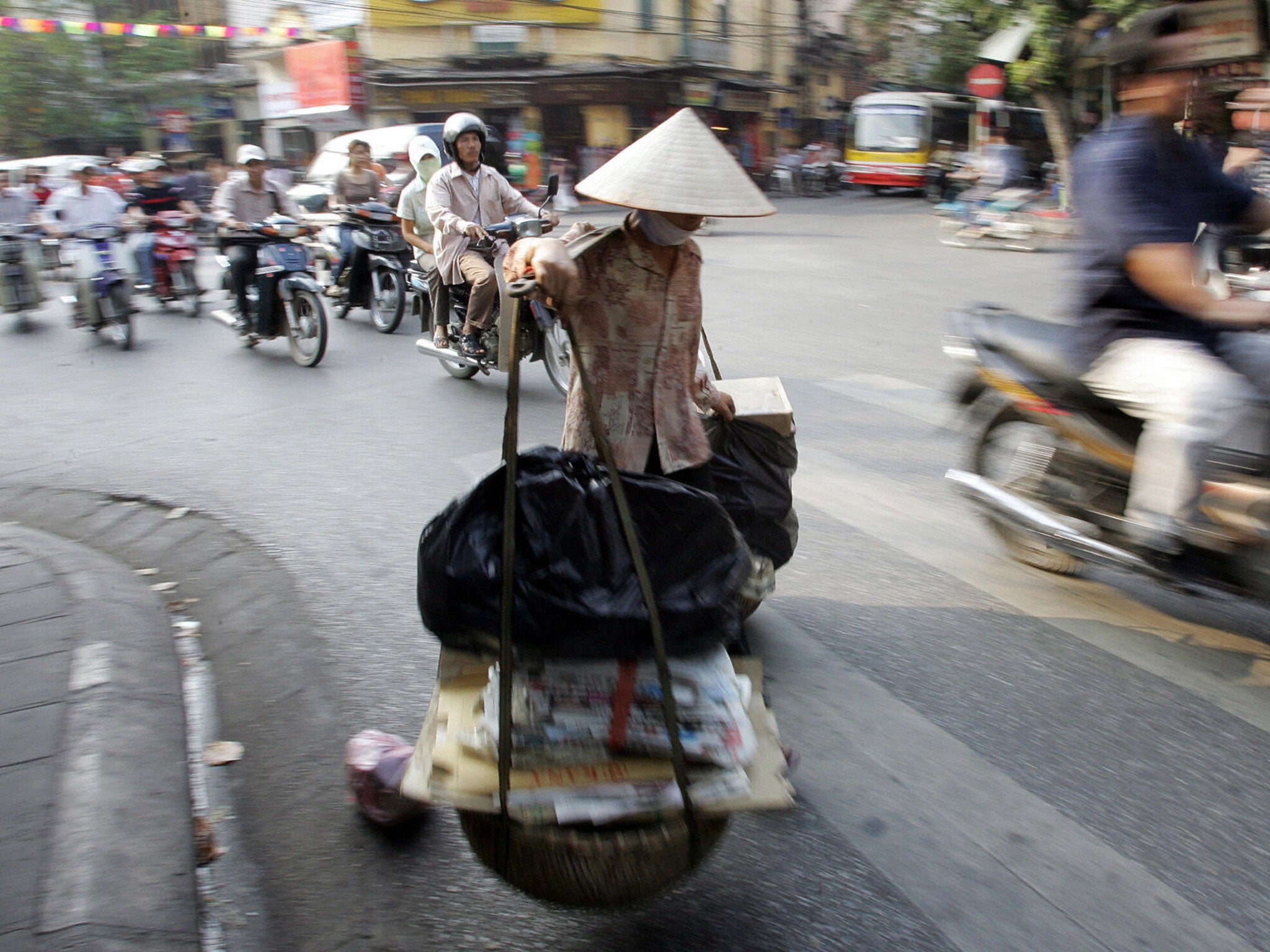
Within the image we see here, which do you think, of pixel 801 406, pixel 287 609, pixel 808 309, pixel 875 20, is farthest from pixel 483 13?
pixel 287 609

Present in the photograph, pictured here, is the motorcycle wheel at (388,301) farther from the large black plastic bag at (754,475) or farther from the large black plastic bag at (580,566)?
the large black plastic bag at (580,566)

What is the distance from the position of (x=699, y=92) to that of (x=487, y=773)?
36106 millimetres

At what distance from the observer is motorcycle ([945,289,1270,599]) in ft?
9.80

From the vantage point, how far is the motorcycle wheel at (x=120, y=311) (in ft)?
29.7

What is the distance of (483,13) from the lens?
32969mm

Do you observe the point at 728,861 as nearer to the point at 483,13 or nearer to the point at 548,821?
the point at 548,821

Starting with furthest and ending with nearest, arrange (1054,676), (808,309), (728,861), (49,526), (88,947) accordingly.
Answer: (808,309) < (49,526) < (1054,676) < (728,861) < (88,947)

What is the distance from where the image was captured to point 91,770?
2.68m

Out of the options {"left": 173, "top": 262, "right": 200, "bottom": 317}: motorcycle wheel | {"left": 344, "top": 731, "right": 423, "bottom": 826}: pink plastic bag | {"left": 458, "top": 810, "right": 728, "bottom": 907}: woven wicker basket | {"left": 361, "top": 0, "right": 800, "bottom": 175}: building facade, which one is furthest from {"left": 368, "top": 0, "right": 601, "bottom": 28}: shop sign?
{"left": 458, "top": 810, "right": 728, "bottom": 907}: woven wicker basket

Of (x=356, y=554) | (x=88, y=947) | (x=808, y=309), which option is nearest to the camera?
(x=88, y=947)

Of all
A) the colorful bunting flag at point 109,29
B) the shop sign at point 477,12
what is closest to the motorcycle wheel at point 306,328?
the colorful bunting flag at point 109,29

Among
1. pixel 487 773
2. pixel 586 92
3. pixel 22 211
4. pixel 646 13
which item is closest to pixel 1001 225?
pixel 22 211

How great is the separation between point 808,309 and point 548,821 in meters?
8.24

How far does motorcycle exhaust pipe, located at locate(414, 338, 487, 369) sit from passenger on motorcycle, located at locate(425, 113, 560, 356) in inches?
2.7
